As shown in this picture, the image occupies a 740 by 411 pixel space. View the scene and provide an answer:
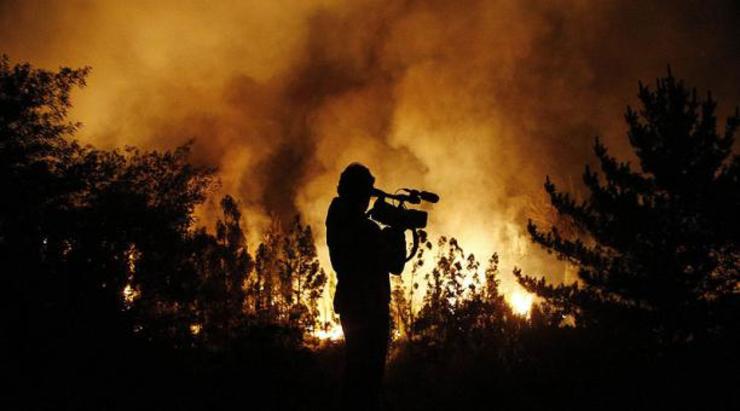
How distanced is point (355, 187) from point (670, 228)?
698 cm

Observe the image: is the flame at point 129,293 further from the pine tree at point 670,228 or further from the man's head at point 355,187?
the pine tree at point 670,228

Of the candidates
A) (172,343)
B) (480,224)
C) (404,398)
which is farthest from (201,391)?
(480,224)

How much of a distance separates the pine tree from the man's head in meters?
6.60

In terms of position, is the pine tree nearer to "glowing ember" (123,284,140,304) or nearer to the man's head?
the man's head

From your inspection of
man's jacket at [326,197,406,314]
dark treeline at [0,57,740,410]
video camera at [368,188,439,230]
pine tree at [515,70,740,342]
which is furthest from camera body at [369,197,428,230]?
pine tree at [515,70,740,342]

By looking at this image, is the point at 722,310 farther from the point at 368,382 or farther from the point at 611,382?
the point at 368,382

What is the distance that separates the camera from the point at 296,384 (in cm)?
687

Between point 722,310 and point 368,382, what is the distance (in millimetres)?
7143

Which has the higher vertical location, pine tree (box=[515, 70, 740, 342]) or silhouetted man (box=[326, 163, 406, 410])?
pine tree (box=[515, 70, 740, 342])

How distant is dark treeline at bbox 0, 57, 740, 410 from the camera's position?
6.82m

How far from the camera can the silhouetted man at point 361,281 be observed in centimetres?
399

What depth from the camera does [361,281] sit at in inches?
158

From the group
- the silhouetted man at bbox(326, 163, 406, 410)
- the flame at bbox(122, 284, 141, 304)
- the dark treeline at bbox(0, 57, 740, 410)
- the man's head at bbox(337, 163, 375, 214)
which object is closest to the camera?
the silhouetted man at bbox(326, 163, 406, 410)

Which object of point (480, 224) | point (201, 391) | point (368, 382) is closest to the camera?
point (368, 382)
